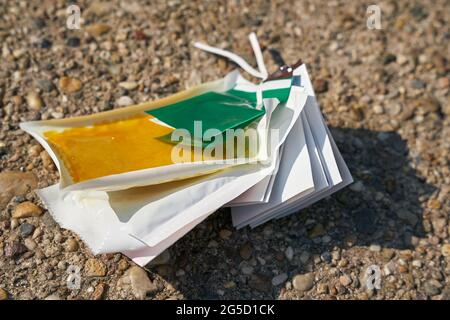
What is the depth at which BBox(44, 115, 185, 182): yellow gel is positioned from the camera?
5.06 ft

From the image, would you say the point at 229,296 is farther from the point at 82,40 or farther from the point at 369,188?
the point at 82,40

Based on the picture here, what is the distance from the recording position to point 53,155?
157 cm

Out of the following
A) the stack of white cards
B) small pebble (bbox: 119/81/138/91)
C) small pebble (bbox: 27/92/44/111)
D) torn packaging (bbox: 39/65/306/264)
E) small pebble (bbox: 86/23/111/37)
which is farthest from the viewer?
small pebble (bbox: 86/23/111/37)

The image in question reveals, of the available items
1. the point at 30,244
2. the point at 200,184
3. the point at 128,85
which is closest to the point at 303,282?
the point at 200,184

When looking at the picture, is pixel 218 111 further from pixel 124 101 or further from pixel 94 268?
pixel 94 268

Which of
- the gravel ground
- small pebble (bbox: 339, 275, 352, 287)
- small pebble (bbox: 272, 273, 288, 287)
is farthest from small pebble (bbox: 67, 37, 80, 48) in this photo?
small pebble (bbox: 339, 275, 352, 287)

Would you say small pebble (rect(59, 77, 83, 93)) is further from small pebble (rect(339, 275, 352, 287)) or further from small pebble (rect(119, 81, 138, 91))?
small pebble (rect(339, 275, 352, 287))

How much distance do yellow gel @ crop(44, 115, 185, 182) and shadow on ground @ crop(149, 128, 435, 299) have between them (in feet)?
0.95

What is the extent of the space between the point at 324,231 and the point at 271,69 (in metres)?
0.73

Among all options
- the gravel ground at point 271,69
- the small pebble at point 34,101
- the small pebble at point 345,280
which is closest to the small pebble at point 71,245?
the gravel ground at point 271,69

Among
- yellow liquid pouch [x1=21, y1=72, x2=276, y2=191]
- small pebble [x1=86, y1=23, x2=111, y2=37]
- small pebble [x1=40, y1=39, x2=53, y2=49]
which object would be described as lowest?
yellow liquid pouch [x1=21, y1=72, x2=276, y2=191]

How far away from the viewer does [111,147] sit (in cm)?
162
